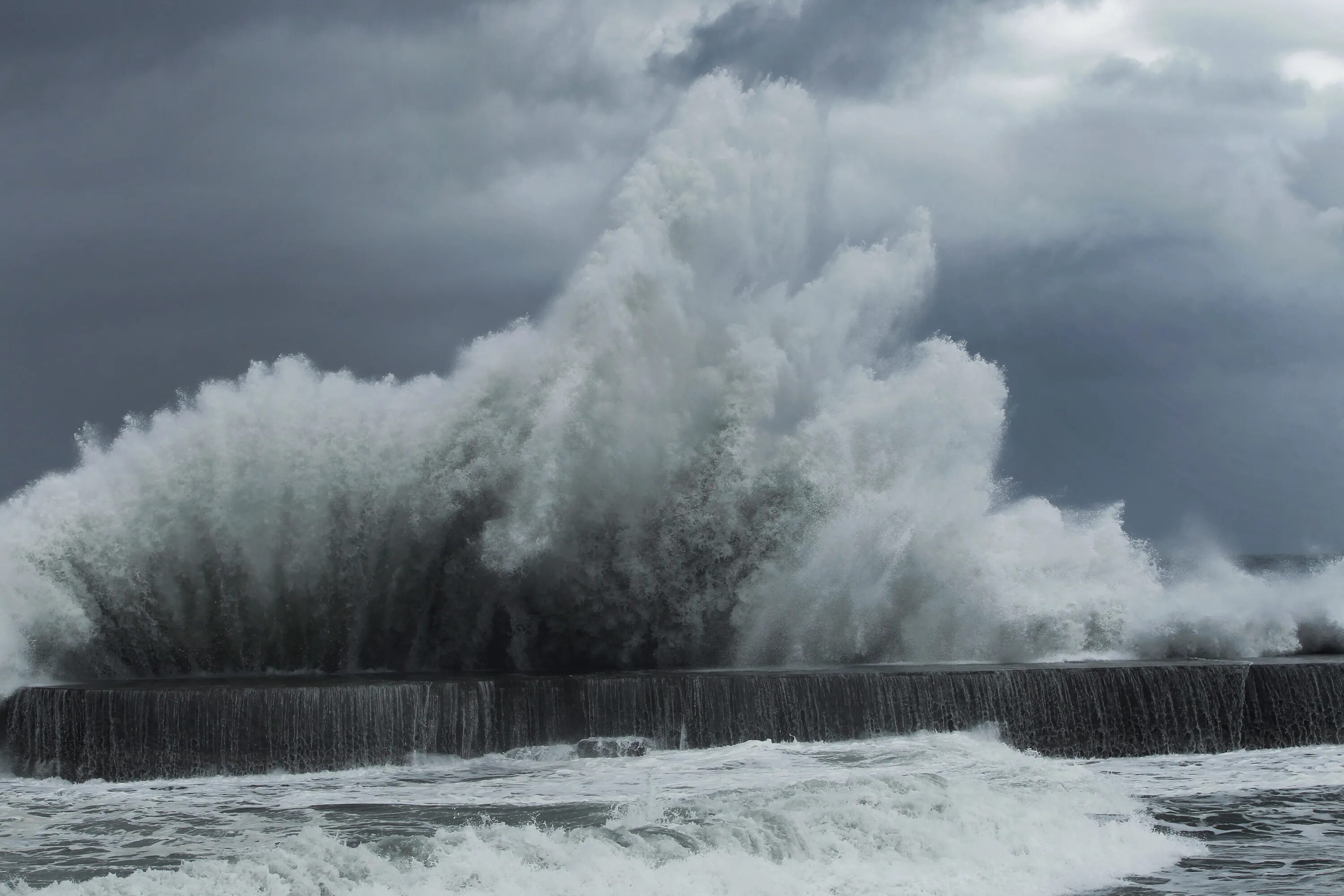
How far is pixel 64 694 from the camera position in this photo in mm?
12703

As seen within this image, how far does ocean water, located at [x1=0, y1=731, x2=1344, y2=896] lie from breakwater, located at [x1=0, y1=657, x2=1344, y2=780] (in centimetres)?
35

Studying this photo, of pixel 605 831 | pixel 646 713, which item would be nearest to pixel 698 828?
pixel 605 831

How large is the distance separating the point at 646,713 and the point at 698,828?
14.7ft

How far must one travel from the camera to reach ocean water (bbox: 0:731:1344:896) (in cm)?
827

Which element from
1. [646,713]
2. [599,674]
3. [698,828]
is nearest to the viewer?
[698,828]

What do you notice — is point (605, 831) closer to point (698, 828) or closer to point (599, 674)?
point (698, 828)

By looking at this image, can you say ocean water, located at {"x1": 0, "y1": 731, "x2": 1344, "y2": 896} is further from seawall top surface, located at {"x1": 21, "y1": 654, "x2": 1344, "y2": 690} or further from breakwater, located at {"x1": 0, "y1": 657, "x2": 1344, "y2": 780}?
seawall top surface, located at {"x1": 21, "y1": 654, "x2": 1344, "y2": 690}

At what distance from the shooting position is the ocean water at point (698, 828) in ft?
27.1

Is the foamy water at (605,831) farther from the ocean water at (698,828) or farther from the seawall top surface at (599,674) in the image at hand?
the seawall top surface at (599,674)

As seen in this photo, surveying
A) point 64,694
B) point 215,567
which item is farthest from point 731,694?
point 215,567

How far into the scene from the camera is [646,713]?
13.6 m

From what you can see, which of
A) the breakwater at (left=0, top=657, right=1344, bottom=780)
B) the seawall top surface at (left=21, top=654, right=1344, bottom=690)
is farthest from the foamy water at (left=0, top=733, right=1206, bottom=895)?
the seawall top surface at (left=21, top=654, right=1344, bottom=690)

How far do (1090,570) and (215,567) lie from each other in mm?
13294

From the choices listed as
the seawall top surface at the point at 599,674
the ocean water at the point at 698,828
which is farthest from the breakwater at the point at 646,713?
the ocean water at the point at 698,828
